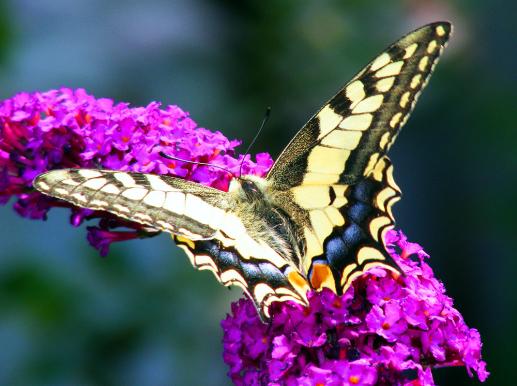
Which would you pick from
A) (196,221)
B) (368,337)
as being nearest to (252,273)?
(196,221)

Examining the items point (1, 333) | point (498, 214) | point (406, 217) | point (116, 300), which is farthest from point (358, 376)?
point (406, 217)

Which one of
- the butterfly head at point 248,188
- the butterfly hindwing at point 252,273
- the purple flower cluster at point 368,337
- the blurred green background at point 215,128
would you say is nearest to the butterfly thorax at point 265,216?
the butterfly head at point 248,188

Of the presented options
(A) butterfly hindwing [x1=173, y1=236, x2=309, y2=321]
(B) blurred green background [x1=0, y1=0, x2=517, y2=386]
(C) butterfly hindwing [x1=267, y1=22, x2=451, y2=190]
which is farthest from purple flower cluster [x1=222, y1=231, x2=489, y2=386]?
(B) blurred green background [x1=0, y1=0, x2=517, y2=386]

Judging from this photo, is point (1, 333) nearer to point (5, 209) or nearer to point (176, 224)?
point (5, 209)

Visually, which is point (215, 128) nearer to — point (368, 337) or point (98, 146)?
point (98, 146)

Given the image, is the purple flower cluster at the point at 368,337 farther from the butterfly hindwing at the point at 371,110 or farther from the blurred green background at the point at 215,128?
the blurred green background at the point at 215,128

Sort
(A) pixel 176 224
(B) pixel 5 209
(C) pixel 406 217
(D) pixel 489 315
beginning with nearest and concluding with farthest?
(A) pixel 176 224 < (B) pixel 5 209 < (D) pixel 489 315 < (C) pixel 406 217
